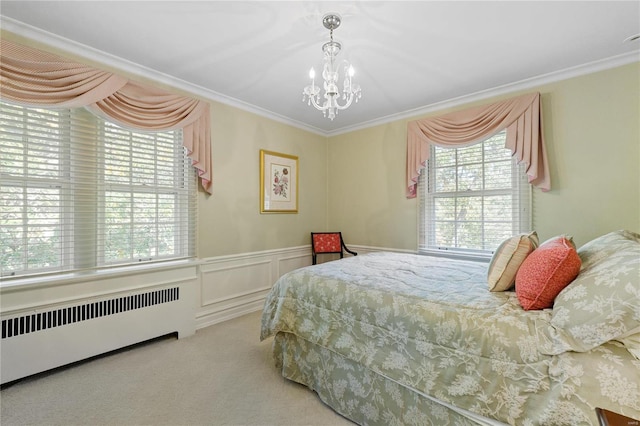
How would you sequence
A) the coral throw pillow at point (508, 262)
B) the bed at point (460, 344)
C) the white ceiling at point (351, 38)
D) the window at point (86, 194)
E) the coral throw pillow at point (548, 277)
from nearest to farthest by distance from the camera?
the bed at point (460, 344) < the coral throw pillow at point (548, 277) < the coral throw pillow at point (508, 262) < the white ceiling at point (351, 38) < the window at point (86, 194)

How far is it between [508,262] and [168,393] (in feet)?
7.74

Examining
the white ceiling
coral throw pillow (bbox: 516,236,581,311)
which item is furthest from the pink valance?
coral throw pillow (bbox: 516,236,581,311)

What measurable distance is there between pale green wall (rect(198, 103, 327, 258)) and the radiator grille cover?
597 mm

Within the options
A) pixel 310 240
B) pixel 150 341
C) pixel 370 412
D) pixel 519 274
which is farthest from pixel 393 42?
pixel 150 341

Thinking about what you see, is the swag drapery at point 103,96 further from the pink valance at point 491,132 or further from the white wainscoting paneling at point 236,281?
the pink valance at point 491,132

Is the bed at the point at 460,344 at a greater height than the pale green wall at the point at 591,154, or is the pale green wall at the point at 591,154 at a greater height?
the pale green wall at the point at 591,154

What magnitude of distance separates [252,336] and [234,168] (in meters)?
1.88

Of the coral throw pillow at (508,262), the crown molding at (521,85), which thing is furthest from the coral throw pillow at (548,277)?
the crown molding at (521,85)

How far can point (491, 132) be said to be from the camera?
294 centimetres

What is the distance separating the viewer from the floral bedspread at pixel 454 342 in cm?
104

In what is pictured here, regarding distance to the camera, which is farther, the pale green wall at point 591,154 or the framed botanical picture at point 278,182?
the framed botanical picture at point 278,182

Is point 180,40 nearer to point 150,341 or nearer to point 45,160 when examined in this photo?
point 45,160

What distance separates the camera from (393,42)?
2.19 meters

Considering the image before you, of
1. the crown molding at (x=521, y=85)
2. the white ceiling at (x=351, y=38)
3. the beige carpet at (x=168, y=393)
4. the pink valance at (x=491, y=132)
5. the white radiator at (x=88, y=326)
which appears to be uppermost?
the white ceiling at (x=351, y=38)
